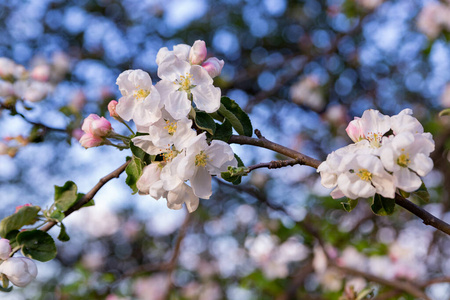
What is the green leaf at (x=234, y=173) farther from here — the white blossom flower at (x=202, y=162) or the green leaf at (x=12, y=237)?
the green leaf at (x=12, y=237)

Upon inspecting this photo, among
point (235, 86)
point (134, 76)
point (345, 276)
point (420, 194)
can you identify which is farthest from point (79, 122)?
point (235, 86)

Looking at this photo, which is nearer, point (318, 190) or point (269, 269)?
point (269, 269)

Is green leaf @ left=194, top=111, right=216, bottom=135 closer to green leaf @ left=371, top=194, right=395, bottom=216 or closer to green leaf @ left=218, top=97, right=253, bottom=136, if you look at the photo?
green leaf @ left=218, top=97, right=253, bottom=136

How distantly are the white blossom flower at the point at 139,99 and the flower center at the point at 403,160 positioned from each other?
456 millimetres

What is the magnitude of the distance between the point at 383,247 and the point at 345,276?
1.48 ft

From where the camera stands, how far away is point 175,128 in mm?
920

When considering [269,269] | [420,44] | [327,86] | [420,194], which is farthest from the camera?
[327,86]

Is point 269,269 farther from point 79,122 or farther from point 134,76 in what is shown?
point 134,76

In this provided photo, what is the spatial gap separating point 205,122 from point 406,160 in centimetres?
38

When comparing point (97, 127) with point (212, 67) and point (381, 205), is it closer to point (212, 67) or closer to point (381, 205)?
point (212, 67)

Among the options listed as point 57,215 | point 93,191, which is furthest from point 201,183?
point 57,215

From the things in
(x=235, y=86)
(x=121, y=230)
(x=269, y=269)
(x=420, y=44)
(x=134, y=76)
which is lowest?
(x=121, y=230)

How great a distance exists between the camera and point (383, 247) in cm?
290

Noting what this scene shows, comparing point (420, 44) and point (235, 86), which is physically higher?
point (420, 44)
